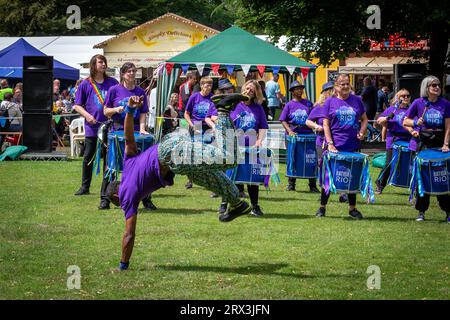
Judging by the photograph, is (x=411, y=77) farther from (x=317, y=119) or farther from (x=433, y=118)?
(x=433, y=118)

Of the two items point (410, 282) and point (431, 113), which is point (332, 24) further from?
point (410, 282)

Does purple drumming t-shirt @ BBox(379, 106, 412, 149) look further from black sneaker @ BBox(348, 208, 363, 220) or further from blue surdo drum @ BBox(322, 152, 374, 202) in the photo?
blue surdo drum @ BBox(322, 152, 374, 202)

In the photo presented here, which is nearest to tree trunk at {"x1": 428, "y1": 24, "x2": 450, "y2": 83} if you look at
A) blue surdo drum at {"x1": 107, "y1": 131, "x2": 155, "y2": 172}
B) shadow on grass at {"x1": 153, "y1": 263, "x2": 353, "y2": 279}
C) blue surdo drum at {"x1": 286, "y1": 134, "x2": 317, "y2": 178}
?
blue surdo drum at {"x1": 286, "y1": 134, "x2": 317, "y2": 178}

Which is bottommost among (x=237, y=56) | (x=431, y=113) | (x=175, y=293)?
(x=175, y=293)

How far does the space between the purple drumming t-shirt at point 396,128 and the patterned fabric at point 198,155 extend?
290 inches

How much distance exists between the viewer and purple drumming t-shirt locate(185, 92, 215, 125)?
16.0 m

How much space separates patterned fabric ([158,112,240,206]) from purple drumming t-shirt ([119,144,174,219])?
19 centimetres

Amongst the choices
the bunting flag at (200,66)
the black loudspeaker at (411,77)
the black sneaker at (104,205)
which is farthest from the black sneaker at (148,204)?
the bunting flag at (200,66)

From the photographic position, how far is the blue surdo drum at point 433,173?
12695 millimetres

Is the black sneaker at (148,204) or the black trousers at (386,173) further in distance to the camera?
the black trousers at (386,173)

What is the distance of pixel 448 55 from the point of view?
29828 millimetres

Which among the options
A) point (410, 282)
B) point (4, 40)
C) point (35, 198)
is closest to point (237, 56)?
point (35, 198)

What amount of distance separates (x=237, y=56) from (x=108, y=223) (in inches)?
447

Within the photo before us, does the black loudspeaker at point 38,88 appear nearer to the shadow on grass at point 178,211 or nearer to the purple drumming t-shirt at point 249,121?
the shadow on grass at point 178,211
